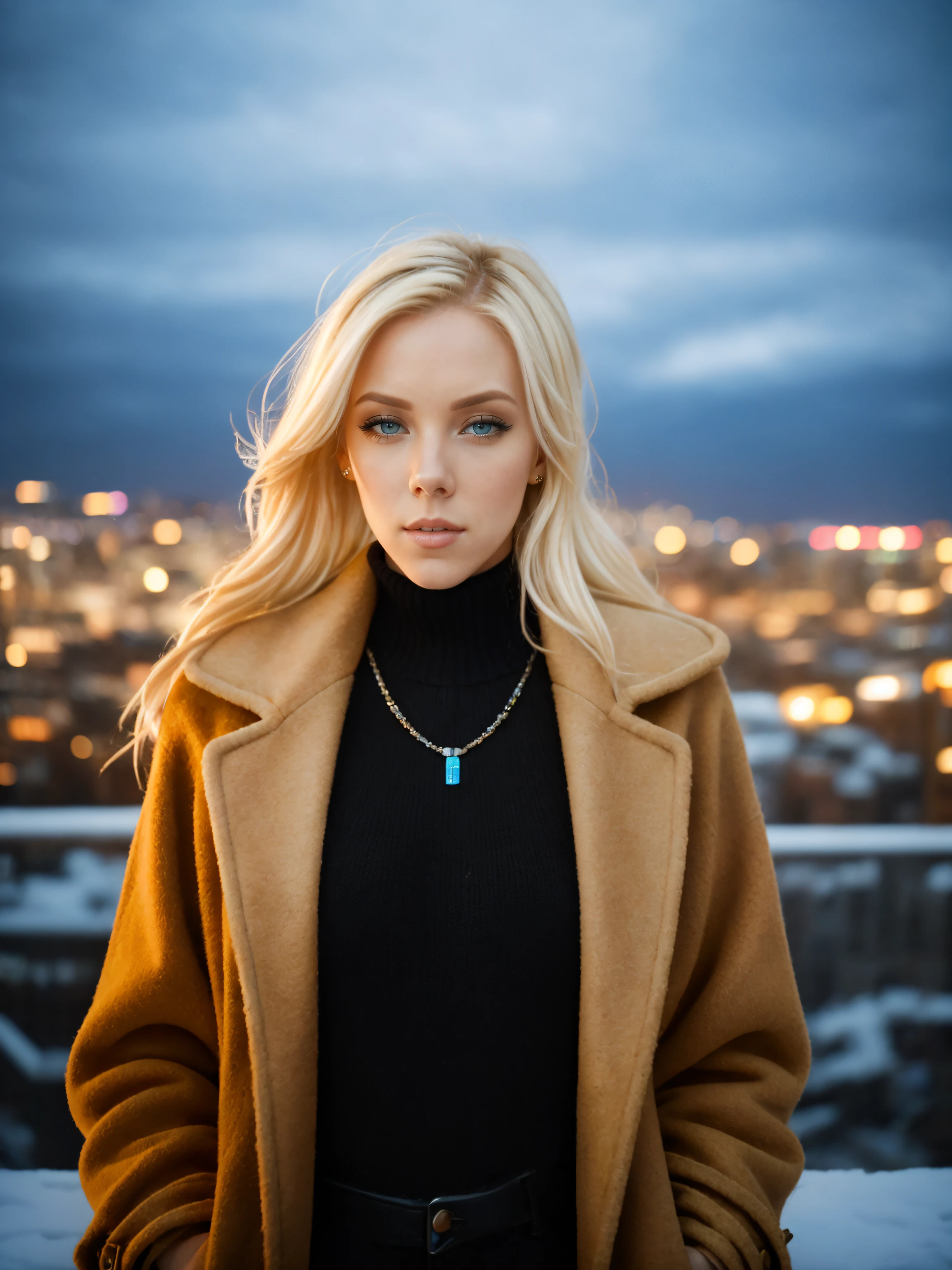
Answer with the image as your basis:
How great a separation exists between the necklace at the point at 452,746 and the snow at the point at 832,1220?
1272 millimetres

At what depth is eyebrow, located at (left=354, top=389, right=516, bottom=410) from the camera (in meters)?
1.01

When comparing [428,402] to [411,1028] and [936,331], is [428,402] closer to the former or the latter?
[411,1028]

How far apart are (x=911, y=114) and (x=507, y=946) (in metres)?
15.8

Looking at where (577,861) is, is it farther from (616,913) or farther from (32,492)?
(32,492)

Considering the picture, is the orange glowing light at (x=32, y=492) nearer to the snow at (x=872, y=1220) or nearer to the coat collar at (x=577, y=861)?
the coat collar at (x=577, y=861)

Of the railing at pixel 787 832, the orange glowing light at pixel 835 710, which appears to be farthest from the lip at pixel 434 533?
the orange glowing light at pixel 835 710

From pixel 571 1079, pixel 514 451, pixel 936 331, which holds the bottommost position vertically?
pixel 571 1079

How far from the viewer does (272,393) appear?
1269mm

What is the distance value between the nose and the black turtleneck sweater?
1.31ft

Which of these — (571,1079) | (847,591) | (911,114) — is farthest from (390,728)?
(911,114)

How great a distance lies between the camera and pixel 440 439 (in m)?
1.02

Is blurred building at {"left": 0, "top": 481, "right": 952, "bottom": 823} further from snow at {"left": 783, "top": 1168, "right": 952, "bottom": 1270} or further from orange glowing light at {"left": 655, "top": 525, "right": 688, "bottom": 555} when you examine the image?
snow at {"left": 783, "top": 1168, "right": 952, "bottom": 1270}

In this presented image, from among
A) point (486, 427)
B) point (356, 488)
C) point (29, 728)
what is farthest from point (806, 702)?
point (486, 427)

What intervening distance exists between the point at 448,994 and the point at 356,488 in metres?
0.76
